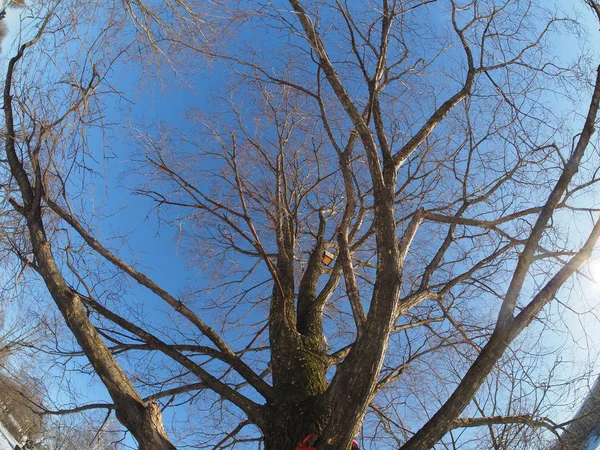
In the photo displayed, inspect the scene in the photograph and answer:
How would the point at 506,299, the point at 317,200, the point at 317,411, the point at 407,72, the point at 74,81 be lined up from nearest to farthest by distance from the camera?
the point at 506,299, the point at 317,411, the point at 74,81, the point at 407,72, the point at 317,200

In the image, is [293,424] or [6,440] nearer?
[293,424]

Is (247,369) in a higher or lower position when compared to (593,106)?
lower

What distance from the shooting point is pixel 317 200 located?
662 cm

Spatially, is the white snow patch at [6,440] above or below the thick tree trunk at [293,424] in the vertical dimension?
below

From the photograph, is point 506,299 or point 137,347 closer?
point 506,299

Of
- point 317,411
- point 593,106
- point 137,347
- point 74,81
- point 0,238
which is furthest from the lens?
point 0,238

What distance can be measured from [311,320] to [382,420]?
4.99 ft

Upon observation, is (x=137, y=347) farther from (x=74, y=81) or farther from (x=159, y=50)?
(x=159, y=50)

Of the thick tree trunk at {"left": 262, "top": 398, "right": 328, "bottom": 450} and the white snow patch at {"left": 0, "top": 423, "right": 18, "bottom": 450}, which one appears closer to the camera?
the thick tree trunk at {"left": 262, "top": 398, "right": 328, "bottom": 450}

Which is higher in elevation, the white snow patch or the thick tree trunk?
the thick tree trunk

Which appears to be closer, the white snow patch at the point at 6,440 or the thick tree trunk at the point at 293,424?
the thick tree trunk at the point at 293,424

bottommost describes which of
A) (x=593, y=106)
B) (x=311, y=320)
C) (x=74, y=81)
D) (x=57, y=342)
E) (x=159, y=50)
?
(x=57, y=342)

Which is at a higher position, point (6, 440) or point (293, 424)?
point (293, 424)

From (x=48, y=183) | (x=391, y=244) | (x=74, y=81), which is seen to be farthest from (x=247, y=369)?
(x=74, y=81)
